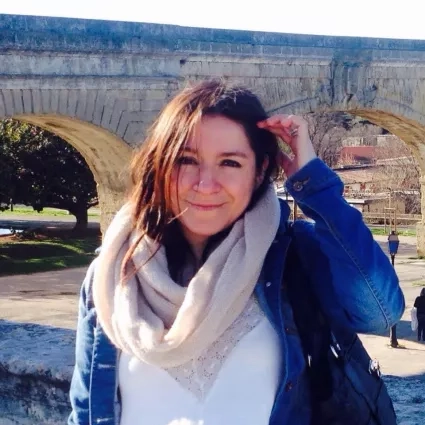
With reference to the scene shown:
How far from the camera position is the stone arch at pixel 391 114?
12.0m

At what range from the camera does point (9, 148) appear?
18.4 m

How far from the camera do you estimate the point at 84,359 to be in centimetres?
157

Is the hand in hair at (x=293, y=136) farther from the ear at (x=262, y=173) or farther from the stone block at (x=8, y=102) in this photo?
the stone block at (x=8, y=102)

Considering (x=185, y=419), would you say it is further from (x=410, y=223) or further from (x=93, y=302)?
(x=410, y=223)

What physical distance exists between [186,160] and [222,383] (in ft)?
1.42

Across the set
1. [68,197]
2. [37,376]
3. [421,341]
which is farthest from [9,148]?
[37,376]

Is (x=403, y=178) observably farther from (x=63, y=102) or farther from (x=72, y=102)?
(x=63, y=102)

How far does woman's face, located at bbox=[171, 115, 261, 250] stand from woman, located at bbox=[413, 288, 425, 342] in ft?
26.8

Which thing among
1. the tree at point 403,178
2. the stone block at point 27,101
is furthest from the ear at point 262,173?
the tree at point 403,178

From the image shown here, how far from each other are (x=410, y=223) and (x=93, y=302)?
895 inches

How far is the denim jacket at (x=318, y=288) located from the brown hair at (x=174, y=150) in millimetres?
115

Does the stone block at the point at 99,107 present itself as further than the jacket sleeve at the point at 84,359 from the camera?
Yes

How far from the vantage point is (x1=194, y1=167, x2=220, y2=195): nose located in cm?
151

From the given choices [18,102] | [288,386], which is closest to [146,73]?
[18,102]
